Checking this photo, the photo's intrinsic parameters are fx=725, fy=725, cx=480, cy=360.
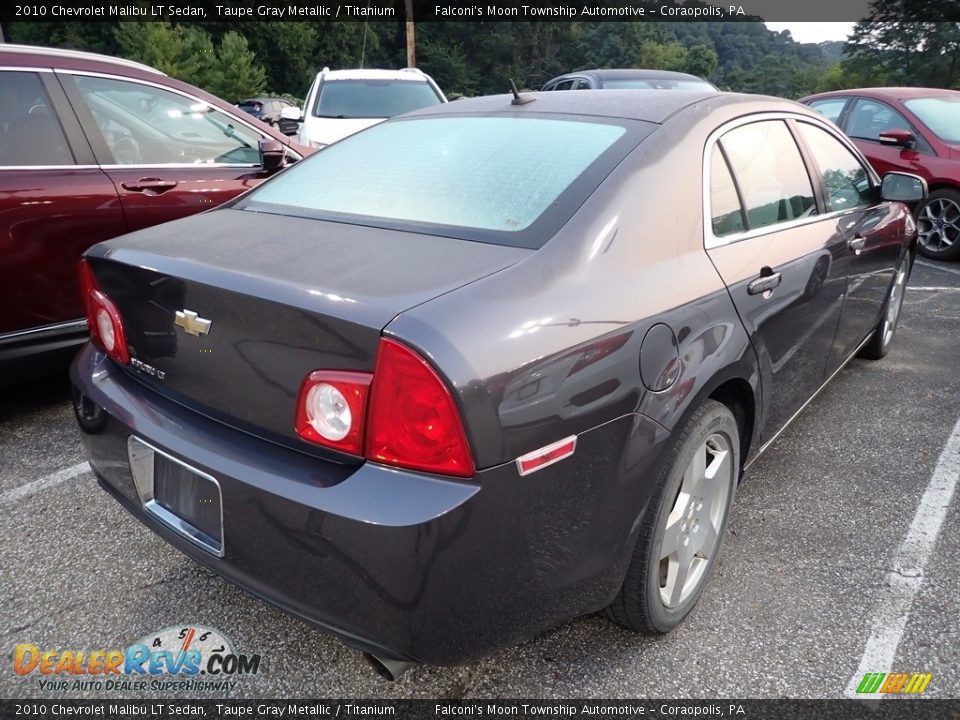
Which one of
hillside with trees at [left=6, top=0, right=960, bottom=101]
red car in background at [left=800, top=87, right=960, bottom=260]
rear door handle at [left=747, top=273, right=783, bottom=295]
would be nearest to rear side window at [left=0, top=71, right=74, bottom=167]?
rear door handle at [left=747, top=273, right=783, bottom=295]

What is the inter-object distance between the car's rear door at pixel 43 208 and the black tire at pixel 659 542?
2723mm

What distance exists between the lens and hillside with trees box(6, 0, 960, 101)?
114 feet

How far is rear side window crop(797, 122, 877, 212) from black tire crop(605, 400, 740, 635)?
1.40 meters

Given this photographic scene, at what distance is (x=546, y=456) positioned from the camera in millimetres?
1500

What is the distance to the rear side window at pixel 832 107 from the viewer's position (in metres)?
7.46

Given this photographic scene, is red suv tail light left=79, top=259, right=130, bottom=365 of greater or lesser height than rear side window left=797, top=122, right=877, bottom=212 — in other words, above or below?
below

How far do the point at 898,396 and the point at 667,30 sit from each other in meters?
97.6

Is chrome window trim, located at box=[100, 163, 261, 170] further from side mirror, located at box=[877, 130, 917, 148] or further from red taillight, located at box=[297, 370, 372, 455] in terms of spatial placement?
side mirror, located at box=[877, 130, 917, 148]

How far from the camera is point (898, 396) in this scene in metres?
3.80

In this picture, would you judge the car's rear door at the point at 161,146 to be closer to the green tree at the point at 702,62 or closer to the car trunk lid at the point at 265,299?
the car trunk lid at the point at 265,299

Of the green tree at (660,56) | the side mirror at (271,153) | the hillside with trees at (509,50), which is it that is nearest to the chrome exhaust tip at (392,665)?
the side mirror at (271,153)

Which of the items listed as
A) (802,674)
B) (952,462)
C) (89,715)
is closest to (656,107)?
(802,674)

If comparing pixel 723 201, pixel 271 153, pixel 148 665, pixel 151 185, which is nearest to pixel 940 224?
pixel 723 201

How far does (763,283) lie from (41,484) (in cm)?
275
